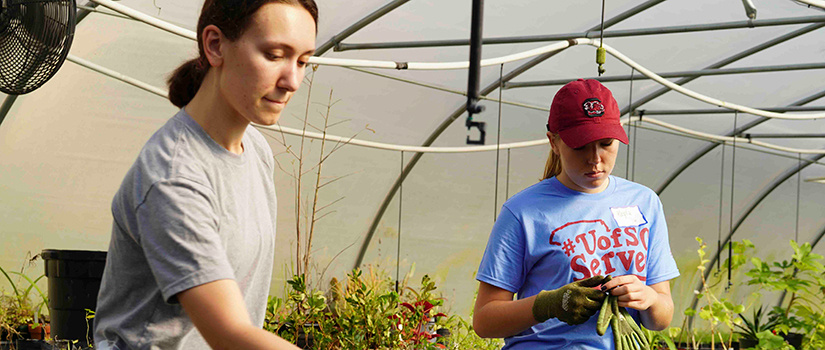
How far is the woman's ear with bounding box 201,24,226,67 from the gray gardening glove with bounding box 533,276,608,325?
89 centimetres

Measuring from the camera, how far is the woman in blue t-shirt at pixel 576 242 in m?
1.79

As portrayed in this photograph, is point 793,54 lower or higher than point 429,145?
higher

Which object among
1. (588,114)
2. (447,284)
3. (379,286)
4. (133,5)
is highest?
(133,5)

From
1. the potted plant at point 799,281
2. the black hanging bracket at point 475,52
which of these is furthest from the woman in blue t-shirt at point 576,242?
the potted plant at point 799,281

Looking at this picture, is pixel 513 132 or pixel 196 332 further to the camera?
pixel 513 132

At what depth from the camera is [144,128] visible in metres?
5.89

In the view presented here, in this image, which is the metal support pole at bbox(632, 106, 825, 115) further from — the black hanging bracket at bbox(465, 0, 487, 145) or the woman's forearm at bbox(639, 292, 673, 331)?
the woman's forearm at bbox(639, 292, 673, 331)

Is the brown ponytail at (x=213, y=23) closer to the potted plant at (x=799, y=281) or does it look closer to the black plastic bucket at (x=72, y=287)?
the black plastic bucket at (x=72, y=287)

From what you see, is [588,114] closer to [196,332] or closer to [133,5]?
[196,332]

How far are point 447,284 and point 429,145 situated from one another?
1.41 metres

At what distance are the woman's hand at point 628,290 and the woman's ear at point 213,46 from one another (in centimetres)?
97

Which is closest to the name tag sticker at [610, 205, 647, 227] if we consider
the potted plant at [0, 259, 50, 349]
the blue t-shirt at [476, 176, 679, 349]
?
the blue t-shirt at [476, 176, 679, 349]

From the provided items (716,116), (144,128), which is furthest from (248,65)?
(716,116)

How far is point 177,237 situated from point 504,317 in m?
0.98
